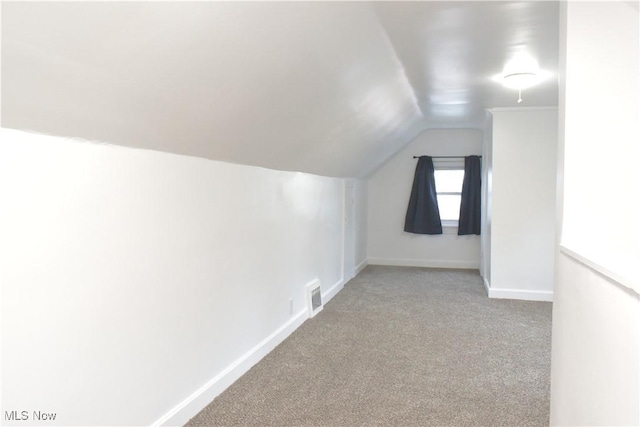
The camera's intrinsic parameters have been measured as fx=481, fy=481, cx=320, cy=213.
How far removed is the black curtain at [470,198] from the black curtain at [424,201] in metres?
0.36

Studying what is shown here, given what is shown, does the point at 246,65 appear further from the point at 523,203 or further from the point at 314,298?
the point at 523,203

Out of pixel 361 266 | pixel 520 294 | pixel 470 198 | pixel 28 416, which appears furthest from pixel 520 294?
pixel 28 416

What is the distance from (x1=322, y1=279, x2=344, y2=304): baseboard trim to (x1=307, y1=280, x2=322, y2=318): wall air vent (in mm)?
230

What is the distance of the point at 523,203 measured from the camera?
5.27 meters

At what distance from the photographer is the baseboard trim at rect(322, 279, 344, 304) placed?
16.4 feet

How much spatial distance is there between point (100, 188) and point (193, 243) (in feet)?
2.43

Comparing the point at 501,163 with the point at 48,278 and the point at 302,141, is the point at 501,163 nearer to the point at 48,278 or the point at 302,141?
the point at 302,141

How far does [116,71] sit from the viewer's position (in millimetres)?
1631

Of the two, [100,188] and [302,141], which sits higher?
[302,141]

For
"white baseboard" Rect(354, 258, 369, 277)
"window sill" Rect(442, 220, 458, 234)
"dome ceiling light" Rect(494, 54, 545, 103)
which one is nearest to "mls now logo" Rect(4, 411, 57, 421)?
"dome ceiling light" Rect(494, 54, 545, 103)

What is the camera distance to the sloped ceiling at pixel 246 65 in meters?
1.46

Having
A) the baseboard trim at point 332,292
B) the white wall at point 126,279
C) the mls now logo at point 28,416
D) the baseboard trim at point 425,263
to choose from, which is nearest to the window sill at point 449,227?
the baseboard trim at point 425,263

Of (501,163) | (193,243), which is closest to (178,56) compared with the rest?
(193,243)

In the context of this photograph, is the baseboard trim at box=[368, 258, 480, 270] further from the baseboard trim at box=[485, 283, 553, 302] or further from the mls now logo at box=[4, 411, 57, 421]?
the mls now logo at box=[4, 411, 57, 421]
